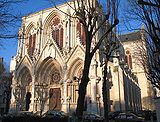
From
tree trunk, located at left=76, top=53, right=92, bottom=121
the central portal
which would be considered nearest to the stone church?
the central portal

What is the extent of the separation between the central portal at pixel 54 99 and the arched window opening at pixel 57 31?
7.19 m

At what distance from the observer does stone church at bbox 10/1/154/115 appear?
30183 mm

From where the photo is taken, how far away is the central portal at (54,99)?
1316 inches

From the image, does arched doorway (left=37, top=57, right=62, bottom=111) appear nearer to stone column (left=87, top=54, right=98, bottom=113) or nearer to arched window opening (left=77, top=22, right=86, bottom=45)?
arched window opening (left=77, top=22, right=86, bottom=45)

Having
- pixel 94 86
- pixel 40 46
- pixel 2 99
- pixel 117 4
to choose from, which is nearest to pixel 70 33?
pixel 40 46

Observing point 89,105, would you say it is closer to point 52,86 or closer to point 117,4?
point 52,86

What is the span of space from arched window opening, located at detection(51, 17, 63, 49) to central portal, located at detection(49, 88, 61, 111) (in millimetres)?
7190

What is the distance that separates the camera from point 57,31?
124ft

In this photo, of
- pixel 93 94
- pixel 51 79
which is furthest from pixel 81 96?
pixel 51 79

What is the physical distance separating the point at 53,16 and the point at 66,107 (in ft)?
55.1

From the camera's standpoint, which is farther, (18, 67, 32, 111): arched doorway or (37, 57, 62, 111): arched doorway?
(18, 67, 32, 111): arched doorway

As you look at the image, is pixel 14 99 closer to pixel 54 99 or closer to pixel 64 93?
pixel 54 99

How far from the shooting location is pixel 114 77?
102 feet

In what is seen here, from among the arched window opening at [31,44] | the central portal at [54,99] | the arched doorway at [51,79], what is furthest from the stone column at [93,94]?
the arched window opening at [31,44]
